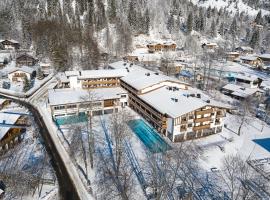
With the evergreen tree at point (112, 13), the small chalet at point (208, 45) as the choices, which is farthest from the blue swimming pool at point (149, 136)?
the small chalet at point (208, 45)

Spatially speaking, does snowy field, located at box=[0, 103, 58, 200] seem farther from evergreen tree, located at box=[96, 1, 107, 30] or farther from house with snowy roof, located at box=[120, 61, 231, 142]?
evergreen tree, located at box=[96, 1, 107, 30]

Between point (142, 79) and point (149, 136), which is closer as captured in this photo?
point (149, 136)

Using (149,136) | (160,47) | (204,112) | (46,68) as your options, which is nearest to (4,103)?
(46,68)

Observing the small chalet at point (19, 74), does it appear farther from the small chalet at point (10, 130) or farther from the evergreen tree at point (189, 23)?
the evergreen tree at point (189, 23)

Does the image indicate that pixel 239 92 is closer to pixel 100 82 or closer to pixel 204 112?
pixel 204 112

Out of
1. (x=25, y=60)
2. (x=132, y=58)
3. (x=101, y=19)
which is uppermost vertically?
(x=101, y=19)
